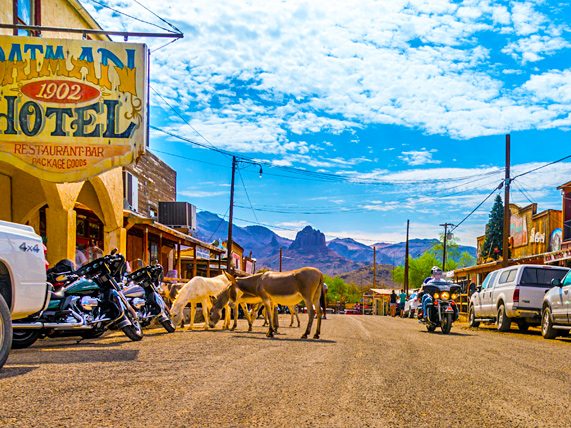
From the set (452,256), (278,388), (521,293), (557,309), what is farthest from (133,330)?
(452,256)

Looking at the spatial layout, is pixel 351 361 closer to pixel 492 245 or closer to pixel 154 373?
pixel 154 373

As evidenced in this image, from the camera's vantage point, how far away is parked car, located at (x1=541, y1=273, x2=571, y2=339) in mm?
16578

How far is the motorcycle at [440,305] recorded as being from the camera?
1928 centimetres

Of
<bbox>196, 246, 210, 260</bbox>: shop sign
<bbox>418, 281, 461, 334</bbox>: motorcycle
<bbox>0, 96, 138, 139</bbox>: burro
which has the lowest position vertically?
<bbox>418, 281, 461, 334</bbox>: motorcycle

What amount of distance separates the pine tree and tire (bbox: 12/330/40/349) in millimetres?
56515

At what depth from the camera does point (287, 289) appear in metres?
17.0

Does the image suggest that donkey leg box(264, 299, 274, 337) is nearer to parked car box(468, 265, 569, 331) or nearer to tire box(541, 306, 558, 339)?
tire box(541, 306, 558, 339)

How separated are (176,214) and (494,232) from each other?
50.1 metres

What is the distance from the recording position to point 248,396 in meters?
6.40

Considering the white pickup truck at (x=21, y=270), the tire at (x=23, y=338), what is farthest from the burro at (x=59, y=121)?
the white pickup truck at (x=21, y=270)

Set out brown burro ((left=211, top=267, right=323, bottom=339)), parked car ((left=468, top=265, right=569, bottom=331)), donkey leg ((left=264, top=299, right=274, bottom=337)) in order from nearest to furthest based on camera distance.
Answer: donkey leg ((left=264, top=299, right=274, bottom=337)), brown burro ((left=211, top=267, right=323, bottom=339)), parked car ((left=468, top=265, right=569, bottom=331))

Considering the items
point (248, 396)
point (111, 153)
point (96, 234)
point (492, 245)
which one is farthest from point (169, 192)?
A: point (492, 245)

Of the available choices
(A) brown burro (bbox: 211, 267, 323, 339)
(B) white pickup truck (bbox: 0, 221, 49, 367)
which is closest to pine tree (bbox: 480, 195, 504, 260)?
(A) brown burro (bbox: 211, 267, 323, 339)

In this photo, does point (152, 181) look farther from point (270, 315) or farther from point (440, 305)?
point (270, 315)
